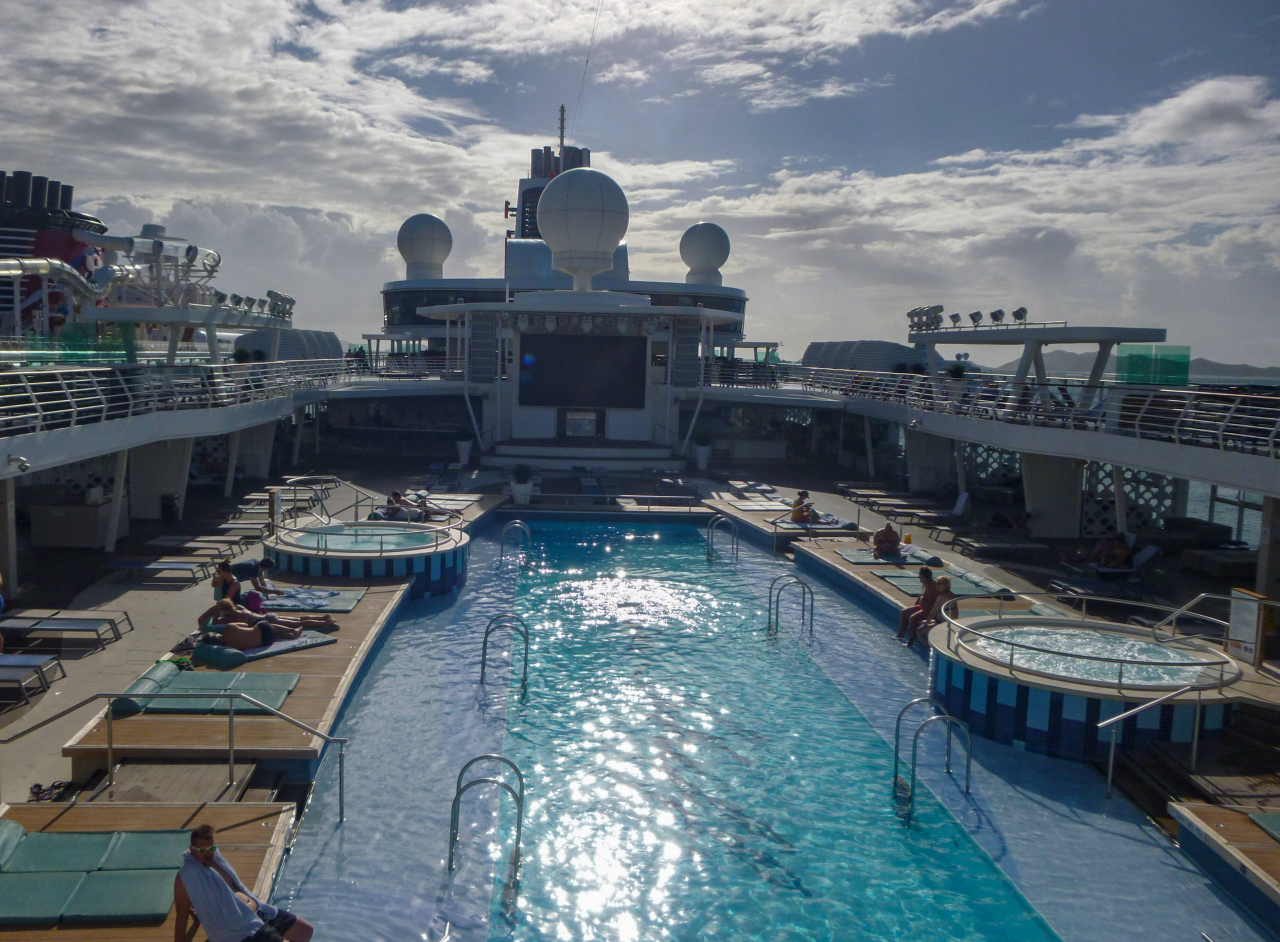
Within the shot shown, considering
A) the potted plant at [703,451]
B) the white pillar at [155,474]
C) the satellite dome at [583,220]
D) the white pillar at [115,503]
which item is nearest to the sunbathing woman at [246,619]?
the white pillar at [115,503]

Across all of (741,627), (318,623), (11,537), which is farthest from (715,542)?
(11,537)

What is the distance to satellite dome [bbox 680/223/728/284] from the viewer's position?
4097cm

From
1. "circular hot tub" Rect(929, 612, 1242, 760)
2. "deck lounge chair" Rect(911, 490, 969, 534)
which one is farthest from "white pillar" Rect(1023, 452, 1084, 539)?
"circular hot tub" Rect(929, 612, 1242, 760)

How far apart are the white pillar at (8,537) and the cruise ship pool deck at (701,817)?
4.46 metres

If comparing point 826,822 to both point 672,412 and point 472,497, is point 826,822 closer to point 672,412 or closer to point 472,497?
point 472,497

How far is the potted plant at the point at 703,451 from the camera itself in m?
25.2

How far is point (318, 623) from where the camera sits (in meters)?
10.3

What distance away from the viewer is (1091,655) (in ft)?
29.4

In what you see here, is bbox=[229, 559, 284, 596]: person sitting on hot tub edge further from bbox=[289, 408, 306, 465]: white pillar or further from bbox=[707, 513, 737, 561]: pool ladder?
bbox=[289, 408, 306, 465]: white pillar

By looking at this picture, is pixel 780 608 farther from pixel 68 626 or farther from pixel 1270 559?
pixel 68 626

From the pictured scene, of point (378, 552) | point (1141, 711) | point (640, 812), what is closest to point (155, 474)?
point (378, 552)

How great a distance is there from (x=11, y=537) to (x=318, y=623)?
3983mm

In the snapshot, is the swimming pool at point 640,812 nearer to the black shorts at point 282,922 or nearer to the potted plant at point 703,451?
the black shorts at point 282,922

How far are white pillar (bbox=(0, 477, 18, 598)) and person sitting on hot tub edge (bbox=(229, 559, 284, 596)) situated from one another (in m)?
2.41
